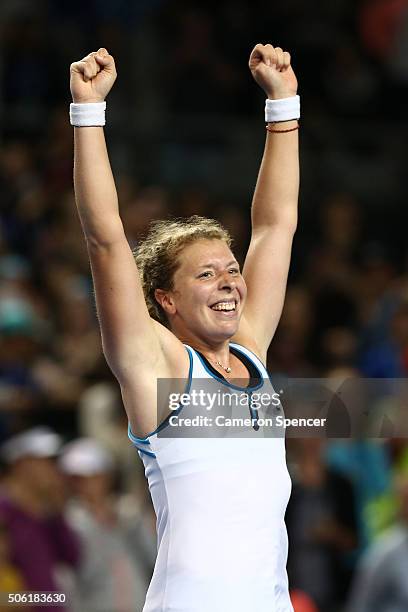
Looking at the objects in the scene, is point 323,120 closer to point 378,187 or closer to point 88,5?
point 378,187

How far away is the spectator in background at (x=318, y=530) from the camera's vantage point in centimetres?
627

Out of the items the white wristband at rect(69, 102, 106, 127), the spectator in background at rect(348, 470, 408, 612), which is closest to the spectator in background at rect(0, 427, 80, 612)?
the spectator in background at rect(348, 470, 408, 612)

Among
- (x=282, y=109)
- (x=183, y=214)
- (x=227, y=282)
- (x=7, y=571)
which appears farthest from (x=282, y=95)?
(x=183, y=214)

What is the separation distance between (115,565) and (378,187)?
18.3 feet

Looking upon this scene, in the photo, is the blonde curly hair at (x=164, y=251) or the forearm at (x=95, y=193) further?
the blonde curly hair at (x=164, y=251)

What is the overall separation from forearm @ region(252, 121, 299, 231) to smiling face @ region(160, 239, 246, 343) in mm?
369

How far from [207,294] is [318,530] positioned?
3.06 metres

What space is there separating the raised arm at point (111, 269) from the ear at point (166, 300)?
0.72 ft

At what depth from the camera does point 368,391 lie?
Result: 13.0ft

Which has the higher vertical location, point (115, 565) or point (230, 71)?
point (230, 71)

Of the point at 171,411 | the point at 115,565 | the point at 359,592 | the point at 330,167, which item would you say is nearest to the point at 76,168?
the point at 171,411

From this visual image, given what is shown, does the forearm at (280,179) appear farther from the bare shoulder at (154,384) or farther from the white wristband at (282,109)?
the bare shoulder at (154,384)

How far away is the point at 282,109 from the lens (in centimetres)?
393

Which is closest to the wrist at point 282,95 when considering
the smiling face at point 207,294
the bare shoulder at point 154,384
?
the smiling face at point 207,294
